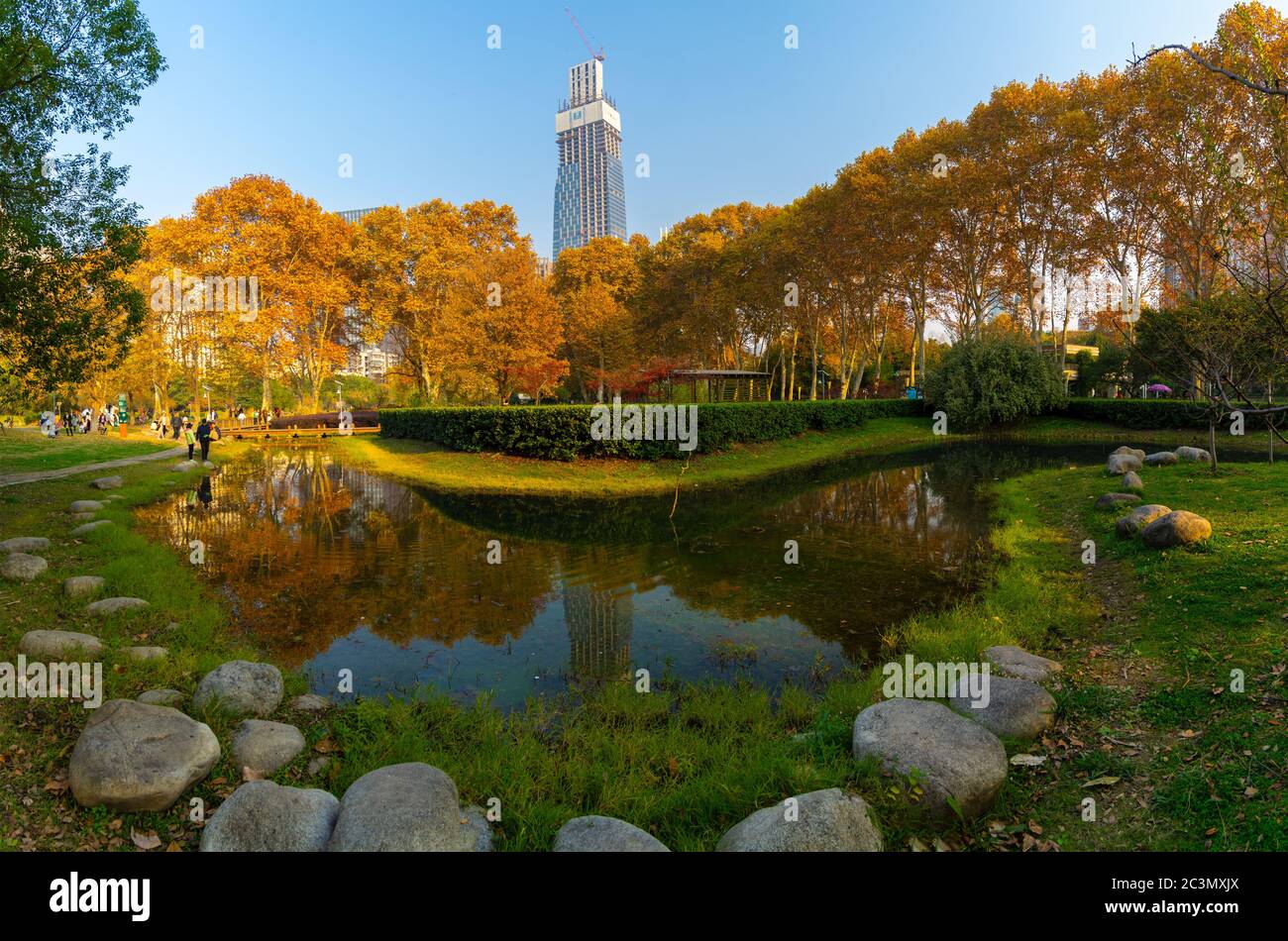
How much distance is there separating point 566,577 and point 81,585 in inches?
→ 252

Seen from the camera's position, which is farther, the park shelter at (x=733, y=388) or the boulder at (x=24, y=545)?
the park shelter at (x=733, y=388)

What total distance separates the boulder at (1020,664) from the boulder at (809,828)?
305cm

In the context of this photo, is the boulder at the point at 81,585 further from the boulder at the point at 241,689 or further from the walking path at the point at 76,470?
the walking path at the point at 76,470

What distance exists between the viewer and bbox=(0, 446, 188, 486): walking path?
15907 millimetres

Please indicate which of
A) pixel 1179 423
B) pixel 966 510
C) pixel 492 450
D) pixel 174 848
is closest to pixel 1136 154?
pixel 1179 423

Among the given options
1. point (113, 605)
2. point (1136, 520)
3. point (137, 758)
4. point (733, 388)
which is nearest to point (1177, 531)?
point (1136, 520)

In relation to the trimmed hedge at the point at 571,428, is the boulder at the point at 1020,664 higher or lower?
lower

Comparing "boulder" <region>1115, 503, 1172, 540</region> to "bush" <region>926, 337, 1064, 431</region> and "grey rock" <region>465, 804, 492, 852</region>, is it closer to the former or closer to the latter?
"grey rock" <region>465, 804, 492, 852</region>

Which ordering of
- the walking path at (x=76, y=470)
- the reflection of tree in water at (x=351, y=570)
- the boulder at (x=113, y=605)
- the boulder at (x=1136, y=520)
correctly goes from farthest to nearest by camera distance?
the walking path at (x=76, y=470) → the boulder at (x=1136, y=520) → the reflection of tree in water at (x=351, y=570) → the boulder at (x=113, y=605)

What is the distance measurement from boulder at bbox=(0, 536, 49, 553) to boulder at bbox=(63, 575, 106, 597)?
1.80m

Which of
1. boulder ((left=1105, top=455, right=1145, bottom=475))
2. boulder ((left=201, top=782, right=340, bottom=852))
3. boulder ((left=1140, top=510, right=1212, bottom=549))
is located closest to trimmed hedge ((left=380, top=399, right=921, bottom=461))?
boulder ((left=1105, top=455, right=1145, bottom=475))

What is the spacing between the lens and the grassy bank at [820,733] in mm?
3959

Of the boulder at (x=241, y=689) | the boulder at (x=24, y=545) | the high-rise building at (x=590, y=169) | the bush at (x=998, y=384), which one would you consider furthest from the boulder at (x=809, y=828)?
the high-rise building at (x=590, y=169)

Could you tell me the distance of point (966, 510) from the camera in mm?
15789
